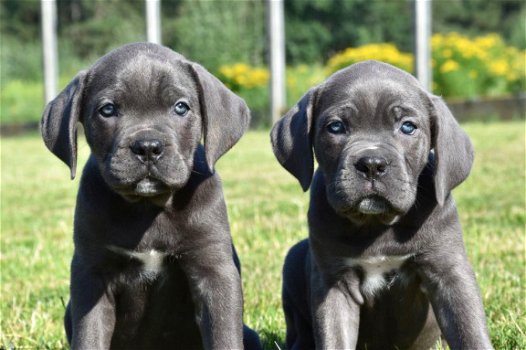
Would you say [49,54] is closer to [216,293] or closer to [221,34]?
[221,34]

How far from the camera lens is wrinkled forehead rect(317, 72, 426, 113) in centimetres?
438

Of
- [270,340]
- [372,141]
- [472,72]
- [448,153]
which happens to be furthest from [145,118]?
[472,72]

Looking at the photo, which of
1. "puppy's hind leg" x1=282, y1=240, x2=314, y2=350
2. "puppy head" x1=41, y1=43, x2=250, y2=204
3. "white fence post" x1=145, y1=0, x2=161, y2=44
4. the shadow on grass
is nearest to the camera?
"puppy head" x1=41, y1=43, x2=250, y2=204

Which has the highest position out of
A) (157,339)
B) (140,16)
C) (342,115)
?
(342,115)

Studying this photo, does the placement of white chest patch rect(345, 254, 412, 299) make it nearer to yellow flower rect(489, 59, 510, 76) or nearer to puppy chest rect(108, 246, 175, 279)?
puppy chest rect(108, 246, 175, 279)

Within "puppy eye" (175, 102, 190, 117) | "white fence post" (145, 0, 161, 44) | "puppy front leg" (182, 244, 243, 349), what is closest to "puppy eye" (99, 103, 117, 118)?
"puppy eye" (175, 102, 190, 117)

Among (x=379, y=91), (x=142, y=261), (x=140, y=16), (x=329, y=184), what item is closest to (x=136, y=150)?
(x=142, y=261)

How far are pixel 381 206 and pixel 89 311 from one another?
144 centimetres

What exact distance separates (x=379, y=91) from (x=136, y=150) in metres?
1.16

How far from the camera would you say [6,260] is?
24.3ft

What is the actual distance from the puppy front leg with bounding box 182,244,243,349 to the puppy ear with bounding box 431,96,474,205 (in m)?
1.02

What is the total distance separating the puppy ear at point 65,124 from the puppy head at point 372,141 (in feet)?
3.18

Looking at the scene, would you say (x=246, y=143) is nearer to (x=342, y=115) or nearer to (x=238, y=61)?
(x=238, y=61)

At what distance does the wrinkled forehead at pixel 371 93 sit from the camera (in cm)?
438
